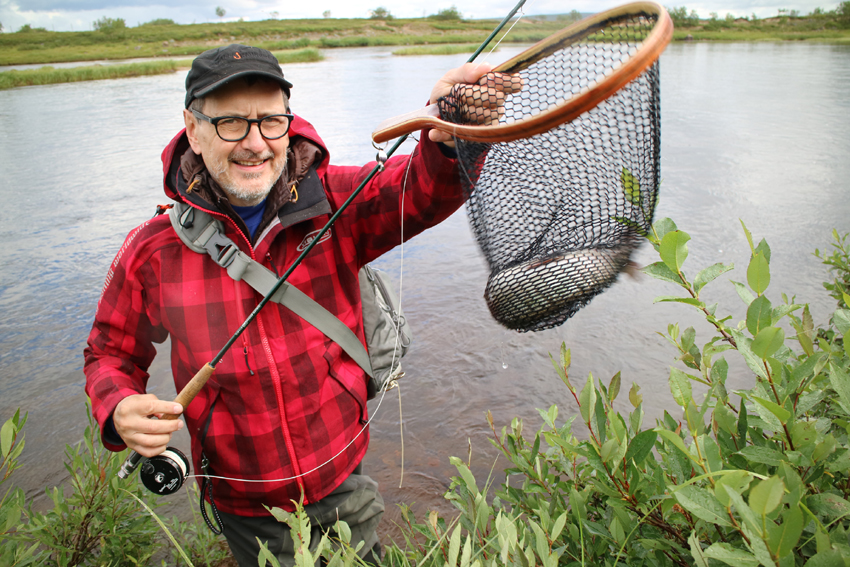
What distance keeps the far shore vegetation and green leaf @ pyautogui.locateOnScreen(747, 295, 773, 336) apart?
51.9 ft

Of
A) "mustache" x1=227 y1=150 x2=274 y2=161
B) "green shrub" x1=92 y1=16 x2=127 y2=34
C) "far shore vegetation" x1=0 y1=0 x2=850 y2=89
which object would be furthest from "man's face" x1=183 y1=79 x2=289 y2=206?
→ "green shrub" x1=92 y1=16 x2=127 y2=34

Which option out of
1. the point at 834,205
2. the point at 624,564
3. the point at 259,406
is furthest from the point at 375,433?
the point at 834,205

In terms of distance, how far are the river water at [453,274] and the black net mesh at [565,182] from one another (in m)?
0.26

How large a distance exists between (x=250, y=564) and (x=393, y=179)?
1.78 m

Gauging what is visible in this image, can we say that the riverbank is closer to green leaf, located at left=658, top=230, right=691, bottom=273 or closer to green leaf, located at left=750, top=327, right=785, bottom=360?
green leaf, located at left=658, top=230, right=691, bottom=273

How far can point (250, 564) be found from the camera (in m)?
2.32

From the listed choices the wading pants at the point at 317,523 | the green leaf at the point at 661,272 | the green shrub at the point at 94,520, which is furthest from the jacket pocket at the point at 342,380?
the green leaf at the point at 661,272

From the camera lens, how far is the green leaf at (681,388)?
0.98 meters

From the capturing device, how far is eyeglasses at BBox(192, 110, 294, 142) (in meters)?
2.05

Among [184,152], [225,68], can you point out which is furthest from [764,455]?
[184,152]

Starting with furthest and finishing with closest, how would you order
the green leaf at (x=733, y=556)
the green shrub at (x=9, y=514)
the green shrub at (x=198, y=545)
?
the green shrub at (x=198, y=545) → the green shrub at (x=9, y=514) → the green leaf at (x=733, y=556)

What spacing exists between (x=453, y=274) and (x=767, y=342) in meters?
4.59

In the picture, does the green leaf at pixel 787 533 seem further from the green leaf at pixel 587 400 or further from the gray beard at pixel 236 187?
the gray beard at pixel 236 187

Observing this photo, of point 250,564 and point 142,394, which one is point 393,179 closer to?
point 142,394
